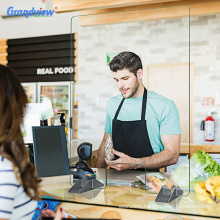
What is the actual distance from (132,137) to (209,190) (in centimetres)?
48

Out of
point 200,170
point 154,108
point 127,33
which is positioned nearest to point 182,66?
point 154,108

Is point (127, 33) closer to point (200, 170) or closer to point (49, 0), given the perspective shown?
point (200, 170)

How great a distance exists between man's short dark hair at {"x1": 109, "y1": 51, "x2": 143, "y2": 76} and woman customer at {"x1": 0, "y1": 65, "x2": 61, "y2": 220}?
0.70 metres

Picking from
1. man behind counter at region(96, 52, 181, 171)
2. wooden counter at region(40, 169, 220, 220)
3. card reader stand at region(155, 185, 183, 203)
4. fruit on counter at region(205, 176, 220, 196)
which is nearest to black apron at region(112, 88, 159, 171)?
man behind counter at region(96, 52, 181, 171)

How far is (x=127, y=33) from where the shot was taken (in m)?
1.48

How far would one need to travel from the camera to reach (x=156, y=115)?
55.8 inches

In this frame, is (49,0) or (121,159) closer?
(121,159)

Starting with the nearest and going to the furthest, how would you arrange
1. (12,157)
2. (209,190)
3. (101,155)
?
(12,157) < (209,190) < (101,155)

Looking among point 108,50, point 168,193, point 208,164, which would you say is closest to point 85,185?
point 168,193

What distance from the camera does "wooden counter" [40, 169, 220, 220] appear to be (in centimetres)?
115

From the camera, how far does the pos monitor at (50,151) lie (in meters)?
1.51

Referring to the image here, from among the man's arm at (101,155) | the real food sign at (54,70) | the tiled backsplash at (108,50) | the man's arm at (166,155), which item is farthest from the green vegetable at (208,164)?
the real food sign at (54,70)

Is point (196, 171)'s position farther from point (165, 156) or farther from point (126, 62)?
point (126, 62)

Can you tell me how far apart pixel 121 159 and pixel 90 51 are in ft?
2.15
